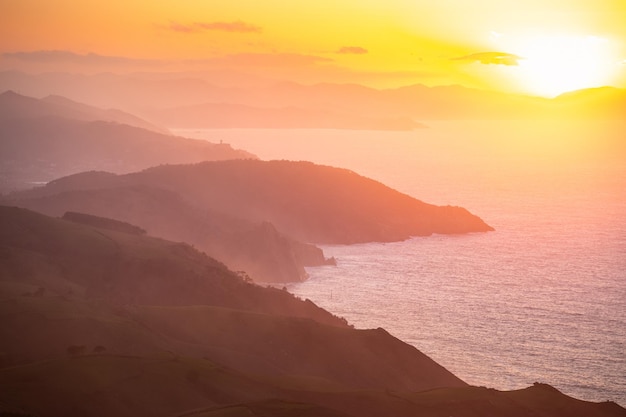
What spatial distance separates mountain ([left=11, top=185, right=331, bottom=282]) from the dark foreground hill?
4205cm

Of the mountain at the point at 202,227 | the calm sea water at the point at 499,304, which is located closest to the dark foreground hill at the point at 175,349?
the calm sea water at the point at 499,304

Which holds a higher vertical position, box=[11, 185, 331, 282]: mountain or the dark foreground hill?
box=[11, 185, 331, 282]: mountain

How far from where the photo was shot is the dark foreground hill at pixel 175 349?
60.0m

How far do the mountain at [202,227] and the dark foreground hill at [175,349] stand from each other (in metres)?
42.0

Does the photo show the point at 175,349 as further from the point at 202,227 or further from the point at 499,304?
the point at 202,227

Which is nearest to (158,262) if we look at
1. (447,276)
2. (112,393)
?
(112,393)

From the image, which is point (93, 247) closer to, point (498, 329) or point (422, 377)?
point (422, 377)

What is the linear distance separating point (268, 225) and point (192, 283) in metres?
61.0

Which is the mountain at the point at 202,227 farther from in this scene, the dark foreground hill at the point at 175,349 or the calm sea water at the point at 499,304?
→ the dark foreground hill at the point at 175,349

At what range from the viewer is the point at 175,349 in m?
76.1

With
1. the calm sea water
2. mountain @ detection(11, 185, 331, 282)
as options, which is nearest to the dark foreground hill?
the calm sea water

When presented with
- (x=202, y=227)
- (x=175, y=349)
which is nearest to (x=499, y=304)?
(x=202, y=227)

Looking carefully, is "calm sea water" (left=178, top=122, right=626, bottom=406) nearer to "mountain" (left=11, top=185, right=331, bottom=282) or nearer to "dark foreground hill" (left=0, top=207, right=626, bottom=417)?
"mountain" (left=11, top=185, right=331, bottom=282)

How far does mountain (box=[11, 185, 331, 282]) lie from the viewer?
156375 mm
